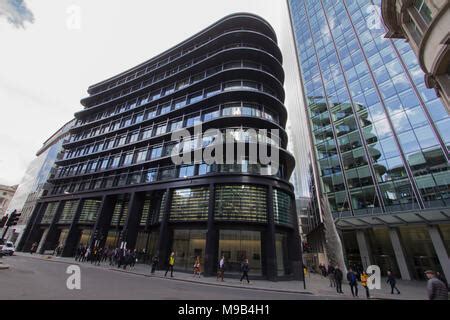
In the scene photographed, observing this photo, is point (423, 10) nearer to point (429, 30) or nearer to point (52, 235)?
point (429, 30)

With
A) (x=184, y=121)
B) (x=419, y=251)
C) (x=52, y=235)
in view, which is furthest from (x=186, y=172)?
(x=419, y=251)

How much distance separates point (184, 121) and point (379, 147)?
987 inches

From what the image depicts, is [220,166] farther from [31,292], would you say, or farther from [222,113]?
[31,292]

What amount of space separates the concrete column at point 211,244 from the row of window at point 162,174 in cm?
334

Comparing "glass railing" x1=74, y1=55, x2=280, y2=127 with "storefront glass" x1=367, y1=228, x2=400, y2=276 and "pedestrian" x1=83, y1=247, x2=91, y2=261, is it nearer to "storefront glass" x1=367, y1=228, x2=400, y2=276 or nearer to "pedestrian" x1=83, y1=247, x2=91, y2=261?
"pedestrian" x1=83, y1=247, x2=91, y2=261

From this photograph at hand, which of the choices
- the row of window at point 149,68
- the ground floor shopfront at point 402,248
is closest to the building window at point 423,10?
the ground floor shopfront at point 402,248

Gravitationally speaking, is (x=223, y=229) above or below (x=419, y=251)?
above

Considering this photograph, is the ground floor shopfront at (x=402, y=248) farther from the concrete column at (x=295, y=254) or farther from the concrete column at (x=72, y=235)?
the concrete column at (x=72, y=235)

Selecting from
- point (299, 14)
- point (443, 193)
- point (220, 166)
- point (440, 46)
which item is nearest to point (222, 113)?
point (220, 166)

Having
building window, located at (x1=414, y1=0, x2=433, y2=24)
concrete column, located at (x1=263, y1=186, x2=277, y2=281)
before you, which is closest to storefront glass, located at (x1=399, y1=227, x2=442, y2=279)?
concrete column, located at (x1=263, y1=186, x2=277, y2=281)

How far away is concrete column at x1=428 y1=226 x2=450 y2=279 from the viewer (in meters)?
18.5

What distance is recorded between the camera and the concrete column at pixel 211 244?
1753 centimetres

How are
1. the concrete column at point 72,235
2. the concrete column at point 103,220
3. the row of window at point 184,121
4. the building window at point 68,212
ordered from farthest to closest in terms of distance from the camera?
the building window at point 68,212 → the concrete column at point 72,235 → the concrete column at point 103,220 → the row of window at point 184,121

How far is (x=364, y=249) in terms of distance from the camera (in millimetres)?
24203
